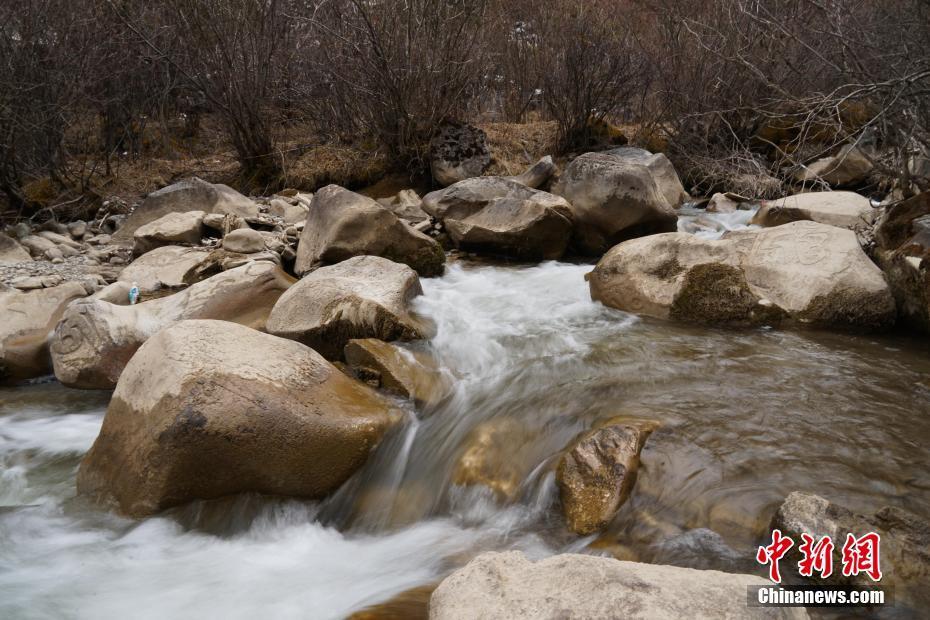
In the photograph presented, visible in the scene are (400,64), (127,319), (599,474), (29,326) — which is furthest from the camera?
(400,64)

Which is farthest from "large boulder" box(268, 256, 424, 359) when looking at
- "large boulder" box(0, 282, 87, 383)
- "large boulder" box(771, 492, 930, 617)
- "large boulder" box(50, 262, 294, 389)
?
"large boulder" box(771, 492, 930, 617)

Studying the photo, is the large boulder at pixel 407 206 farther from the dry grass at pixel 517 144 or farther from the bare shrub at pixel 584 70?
the bare shrub at pixel 584 70

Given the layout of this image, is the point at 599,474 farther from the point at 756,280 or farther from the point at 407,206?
the point at 407,206

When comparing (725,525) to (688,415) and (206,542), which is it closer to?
(688,415)

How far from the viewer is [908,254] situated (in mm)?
4582

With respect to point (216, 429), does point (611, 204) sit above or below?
above

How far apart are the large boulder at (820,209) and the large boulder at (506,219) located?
7.12 feet

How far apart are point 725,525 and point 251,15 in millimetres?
8535

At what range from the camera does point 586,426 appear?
3383mm

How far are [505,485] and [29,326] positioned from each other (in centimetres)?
381

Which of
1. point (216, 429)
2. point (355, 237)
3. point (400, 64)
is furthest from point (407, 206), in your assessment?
point (216, 429)

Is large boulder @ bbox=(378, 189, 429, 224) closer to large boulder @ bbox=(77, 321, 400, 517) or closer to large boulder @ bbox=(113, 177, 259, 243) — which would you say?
large boulder @ bbox=(113, 177, 259, 243)

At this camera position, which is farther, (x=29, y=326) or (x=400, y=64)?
(x=400, y=64)

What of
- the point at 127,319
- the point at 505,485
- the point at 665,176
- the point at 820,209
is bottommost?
the point at 505,485
